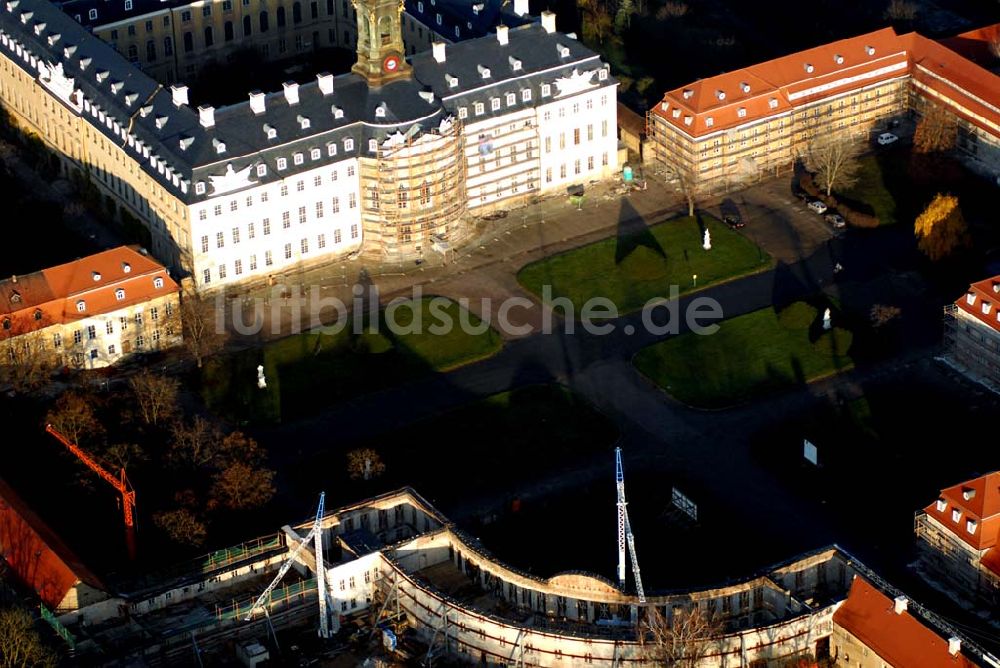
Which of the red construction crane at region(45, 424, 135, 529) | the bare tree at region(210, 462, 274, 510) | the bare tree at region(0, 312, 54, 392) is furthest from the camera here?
the bare tree at region(0, 312, 54, 392)

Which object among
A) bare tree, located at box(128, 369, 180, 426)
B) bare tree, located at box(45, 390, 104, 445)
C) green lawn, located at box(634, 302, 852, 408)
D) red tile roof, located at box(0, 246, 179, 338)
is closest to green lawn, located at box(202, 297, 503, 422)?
bare tree, located at box(128, 369, 180, 426)

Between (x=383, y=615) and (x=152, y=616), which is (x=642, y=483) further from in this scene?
(x=152, y=616)

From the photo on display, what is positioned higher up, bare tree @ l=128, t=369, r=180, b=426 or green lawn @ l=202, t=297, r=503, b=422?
bare tree @ l=128, t=369, r=180, b=426

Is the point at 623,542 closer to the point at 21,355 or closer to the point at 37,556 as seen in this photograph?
the point at 37,556

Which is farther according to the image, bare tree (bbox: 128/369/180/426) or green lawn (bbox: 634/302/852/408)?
green lawn (bbox: 634/302/852/408)

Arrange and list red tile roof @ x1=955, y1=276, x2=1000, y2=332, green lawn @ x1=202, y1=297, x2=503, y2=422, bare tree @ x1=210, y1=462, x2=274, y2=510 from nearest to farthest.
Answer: bare tree @ x1=210, y1=462, x2=274, y2=510, red tile roof @ x1=955, y1=276, x2=1000, y2=332, green lawn @ x1=202, y1=297, x2=503, y2=422

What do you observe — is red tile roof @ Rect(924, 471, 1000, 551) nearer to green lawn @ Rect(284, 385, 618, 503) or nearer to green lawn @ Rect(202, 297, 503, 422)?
green lawn @ Rect(284, 385, 618, 503)

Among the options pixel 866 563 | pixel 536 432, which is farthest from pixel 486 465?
pixel 866 563
